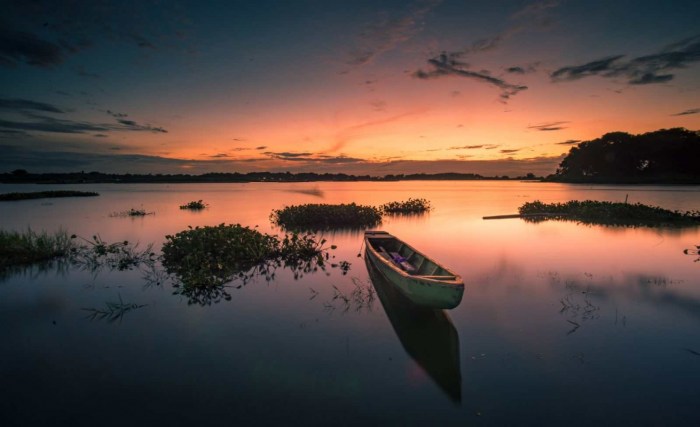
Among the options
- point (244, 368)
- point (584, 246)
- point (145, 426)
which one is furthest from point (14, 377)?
point (584, 246)

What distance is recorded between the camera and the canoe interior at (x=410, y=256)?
11661 mm

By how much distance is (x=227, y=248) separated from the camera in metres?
18.0

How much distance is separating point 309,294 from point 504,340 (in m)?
7.31

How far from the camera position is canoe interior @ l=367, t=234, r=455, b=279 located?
11.7 metres

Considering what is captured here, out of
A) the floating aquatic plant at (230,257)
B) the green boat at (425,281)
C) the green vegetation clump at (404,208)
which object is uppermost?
the green boat at (425,281)

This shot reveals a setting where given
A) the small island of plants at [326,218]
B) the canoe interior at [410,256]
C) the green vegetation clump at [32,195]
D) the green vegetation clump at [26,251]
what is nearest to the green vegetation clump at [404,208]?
the small island of plants at [326,218]

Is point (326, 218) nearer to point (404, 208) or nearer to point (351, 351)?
point (404, 208)

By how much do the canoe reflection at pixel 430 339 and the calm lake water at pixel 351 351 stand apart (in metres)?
0.06

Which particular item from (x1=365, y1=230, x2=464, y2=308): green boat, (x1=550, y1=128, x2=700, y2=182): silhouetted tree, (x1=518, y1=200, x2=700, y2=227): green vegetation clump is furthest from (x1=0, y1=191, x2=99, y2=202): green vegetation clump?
(x1=550, y1=128, x2=700, y2=182): silhouetted tree

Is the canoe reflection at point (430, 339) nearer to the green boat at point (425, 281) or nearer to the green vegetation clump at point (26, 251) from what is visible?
the green boat at point (425, 281)

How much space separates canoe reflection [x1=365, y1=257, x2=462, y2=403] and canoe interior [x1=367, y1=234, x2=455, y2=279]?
134cm

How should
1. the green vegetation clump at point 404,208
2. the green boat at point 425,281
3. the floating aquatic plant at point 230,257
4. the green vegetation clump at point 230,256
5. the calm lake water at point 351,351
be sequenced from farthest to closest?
the green vegetation clump at point 404,208
the green vegetation clump at point 230,256
the floating aquatic plant at point 230,257
the green boat at point 425,281
the calm lake water at point 351,351

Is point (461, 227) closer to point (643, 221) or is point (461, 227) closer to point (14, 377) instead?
point (643, 221)

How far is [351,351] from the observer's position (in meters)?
9.82
